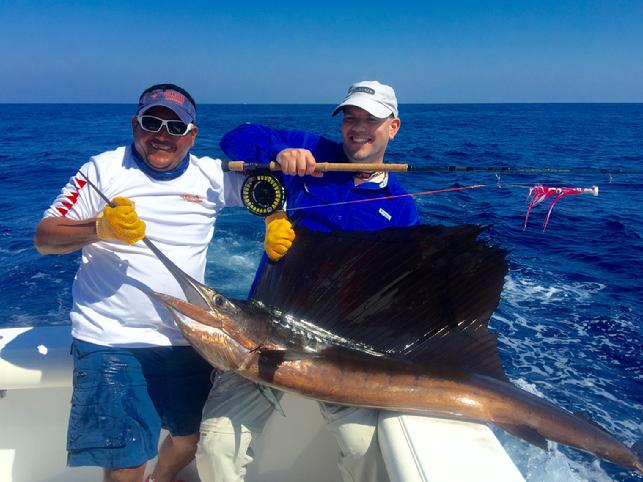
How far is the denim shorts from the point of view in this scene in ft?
5.79

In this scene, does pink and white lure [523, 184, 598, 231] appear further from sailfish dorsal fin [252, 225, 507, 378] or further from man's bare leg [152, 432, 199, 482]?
man's bare leg [152, 432, 199, 482]

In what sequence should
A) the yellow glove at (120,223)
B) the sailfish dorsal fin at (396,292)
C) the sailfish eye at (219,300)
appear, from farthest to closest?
the sailfish dorsal fin at (396,292) → the sailfish eye at (219,300) → the yellow glove at (120,223)

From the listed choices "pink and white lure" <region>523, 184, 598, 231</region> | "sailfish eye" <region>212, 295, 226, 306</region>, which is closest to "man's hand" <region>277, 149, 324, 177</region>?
"sailfish eye" <region>212, 295, 226, 306</region>

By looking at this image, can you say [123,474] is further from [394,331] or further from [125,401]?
[394,331]

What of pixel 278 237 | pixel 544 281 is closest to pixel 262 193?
pixel 278 237

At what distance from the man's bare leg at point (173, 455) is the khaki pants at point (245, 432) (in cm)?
23

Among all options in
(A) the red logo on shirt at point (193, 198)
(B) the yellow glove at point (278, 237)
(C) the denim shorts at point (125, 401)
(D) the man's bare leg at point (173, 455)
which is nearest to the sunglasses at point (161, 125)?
(A) the red logo on shirt at point (193, 198)

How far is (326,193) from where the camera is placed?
2.16m

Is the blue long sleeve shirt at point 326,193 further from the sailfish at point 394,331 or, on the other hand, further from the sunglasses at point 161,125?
the sunglasses at point 161,125

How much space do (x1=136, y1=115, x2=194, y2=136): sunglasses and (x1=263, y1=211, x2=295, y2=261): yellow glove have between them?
0.49 meters

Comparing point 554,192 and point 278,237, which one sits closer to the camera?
point 278,237

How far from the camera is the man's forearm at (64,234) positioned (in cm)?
172

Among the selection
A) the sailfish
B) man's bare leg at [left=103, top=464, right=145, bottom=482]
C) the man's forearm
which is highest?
the man's forearm

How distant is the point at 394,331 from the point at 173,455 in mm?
1048
